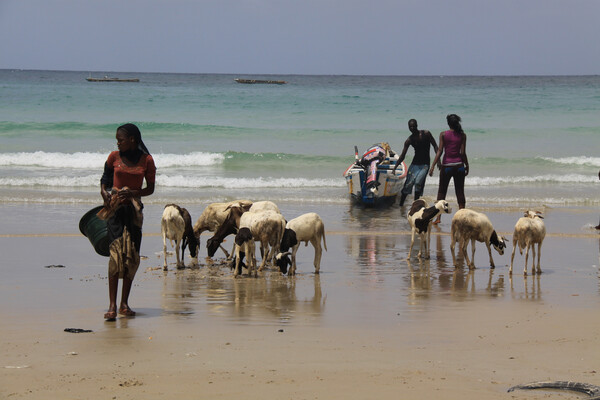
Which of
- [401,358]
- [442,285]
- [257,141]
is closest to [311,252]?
[442,285]

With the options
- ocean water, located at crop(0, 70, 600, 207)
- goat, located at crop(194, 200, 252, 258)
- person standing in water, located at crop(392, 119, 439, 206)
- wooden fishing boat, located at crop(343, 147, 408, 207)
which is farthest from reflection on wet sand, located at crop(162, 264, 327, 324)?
ocean water, located at crop(0, 70, 600, 207)

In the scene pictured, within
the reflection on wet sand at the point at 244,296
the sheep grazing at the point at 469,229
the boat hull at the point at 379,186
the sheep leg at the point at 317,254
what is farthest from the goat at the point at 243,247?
the boat hull at the point at 379,186

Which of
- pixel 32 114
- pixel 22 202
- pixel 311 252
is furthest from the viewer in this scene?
pixel 32 114

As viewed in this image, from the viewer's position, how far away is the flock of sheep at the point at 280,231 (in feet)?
35.2

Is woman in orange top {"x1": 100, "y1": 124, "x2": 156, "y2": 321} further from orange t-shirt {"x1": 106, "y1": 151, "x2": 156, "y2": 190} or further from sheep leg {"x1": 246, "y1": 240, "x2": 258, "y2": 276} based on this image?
sheep leg {"x1": 246, "y1": 240, "x2": 258, "y2": 276}

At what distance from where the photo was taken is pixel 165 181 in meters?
23.5

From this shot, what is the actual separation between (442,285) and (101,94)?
5524 cm

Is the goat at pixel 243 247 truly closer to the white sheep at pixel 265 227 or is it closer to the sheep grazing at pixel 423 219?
the white sheep at pixel 265 227

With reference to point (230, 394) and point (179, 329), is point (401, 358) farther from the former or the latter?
point (179, 329)

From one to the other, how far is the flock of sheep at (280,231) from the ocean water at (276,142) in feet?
24.4

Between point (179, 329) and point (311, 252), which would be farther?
point (311, 252)

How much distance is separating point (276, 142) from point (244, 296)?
26330 mm

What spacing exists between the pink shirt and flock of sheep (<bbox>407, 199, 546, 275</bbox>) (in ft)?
5.26

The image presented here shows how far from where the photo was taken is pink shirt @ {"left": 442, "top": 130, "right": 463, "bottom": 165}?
1359 centimetres
